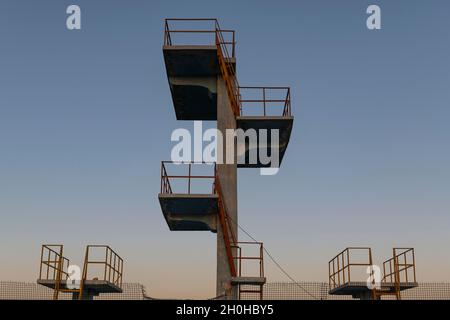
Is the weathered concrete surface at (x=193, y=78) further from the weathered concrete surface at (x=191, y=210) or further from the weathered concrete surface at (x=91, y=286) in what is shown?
the weathered concrete surface at (x=91, y=286)

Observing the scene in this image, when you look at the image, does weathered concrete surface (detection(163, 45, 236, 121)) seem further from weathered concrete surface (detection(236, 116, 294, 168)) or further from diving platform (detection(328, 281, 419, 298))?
A: diving platform (detection(328, 281, 419, 298))

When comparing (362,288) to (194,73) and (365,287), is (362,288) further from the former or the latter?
(194,73)

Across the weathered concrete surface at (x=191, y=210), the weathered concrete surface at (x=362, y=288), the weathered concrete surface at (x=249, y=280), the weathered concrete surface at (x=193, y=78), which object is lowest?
the weathered concrete surface at (x=249, y=280)

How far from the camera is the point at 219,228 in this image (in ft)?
69.2

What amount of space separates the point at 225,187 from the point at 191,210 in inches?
60.5

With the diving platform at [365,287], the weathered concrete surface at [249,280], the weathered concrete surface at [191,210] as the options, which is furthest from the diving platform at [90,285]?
the diving platform at [365,287]

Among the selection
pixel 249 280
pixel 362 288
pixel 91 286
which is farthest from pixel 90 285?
pixel 362 288

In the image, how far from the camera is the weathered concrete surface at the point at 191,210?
20125mm

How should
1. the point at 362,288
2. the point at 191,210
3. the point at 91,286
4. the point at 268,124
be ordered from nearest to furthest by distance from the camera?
1. the point at 91,286
2. the point at 191,210
3. the point at 362,288
4. the point at 268,124

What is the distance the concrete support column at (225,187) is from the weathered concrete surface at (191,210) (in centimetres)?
66

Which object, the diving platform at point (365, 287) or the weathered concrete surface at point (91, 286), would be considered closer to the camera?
the weathered concrete surface at point (91, 286)

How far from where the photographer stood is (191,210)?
21.4 meters
